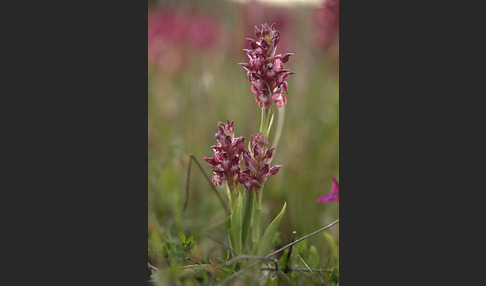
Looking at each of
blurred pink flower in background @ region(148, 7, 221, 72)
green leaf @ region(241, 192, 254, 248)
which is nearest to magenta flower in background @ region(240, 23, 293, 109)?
green leaf @ region(241, 192, 254, 248)

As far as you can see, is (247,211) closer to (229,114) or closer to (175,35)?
(229,114)

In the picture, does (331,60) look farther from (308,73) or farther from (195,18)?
(195,18)

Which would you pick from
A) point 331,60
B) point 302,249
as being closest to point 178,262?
point 302,249

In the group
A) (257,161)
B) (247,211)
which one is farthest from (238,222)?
(257,161)

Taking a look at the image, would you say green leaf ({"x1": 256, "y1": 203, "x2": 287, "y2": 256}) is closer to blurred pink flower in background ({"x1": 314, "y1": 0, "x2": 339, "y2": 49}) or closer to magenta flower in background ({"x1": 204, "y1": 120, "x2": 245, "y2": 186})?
magenta flower in background ({"x1": 204, "y1": 120, "x2": 245, "y2": 186})

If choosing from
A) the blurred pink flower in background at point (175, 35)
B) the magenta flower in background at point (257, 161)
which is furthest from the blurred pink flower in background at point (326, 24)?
the blurred pink flower in background at point (175, 35)

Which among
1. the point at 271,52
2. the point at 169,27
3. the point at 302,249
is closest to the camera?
the point at 271,52
